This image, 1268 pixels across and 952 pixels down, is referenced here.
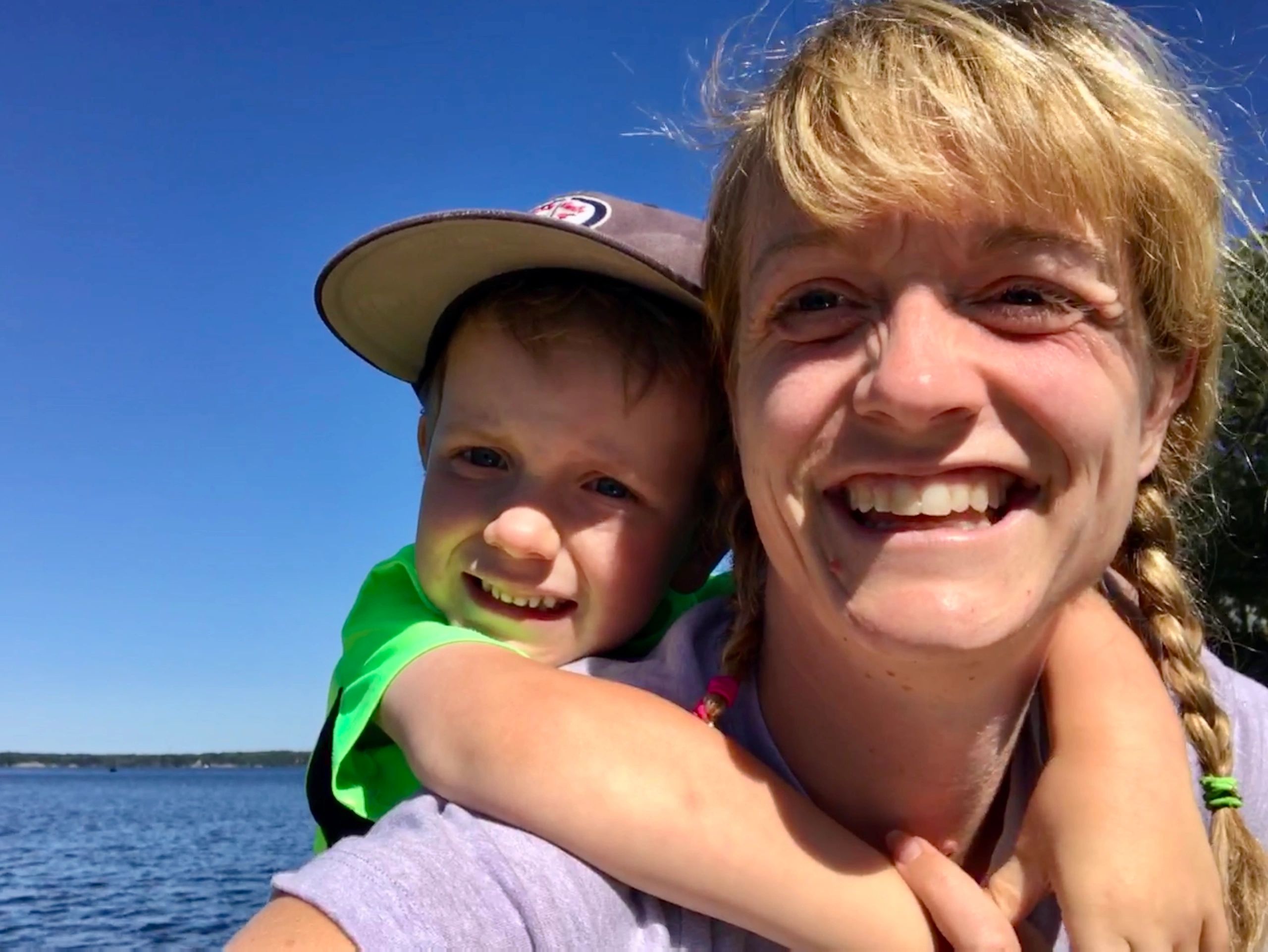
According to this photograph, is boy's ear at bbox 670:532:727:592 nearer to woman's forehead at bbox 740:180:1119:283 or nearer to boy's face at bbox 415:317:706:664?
boy's face at bbox 415:317:706:664

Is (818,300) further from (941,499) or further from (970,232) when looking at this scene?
(941,499)

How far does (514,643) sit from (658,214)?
1.03 meters

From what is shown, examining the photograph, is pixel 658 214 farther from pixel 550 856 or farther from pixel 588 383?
pixel 550 856

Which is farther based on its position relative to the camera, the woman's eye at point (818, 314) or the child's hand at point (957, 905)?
the woman's eye at point (818, 314)

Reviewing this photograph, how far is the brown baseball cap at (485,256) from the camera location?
2229 millimetres

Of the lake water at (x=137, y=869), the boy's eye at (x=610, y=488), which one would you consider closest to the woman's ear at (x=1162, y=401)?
the boy's eye at (x=610, y=488)

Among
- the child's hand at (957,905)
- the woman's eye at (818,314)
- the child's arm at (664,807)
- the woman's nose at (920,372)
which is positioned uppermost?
the woman's eye at (818,314)

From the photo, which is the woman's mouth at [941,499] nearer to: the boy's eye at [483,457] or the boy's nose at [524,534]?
the boy's nose at [524,534]

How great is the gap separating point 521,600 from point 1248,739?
4.95 ft

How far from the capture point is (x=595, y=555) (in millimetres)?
2309

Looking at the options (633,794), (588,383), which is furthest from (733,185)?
(633,794)

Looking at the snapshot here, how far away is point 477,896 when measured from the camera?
1.51m

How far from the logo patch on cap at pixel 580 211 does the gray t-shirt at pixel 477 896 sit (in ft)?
3.94

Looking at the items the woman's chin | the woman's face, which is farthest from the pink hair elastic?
the woman's chin
